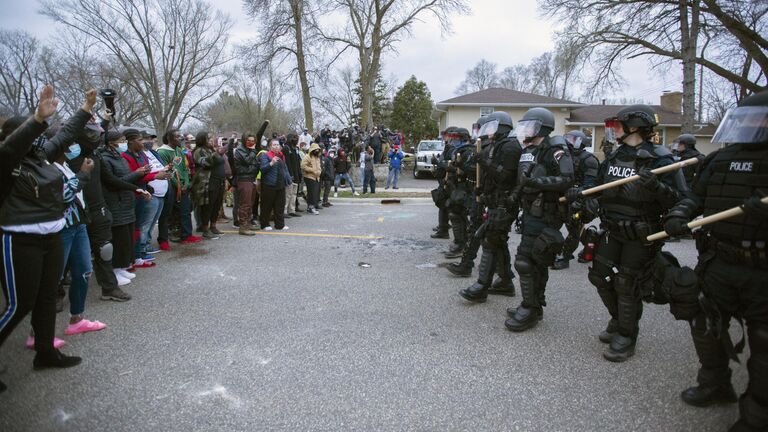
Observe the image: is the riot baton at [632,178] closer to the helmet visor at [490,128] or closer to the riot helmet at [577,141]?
the helmet visor at [490,128]

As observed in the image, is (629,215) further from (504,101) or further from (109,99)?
(504,101)

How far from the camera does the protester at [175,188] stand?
6.86 meters

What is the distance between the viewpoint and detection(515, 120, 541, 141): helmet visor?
164 inches

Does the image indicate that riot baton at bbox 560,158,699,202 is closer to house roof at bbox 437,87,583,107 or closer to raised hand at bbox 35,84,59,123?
raised hand at bbox 35,84,59,123

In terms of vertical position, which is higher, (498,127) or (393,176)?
(498,127)

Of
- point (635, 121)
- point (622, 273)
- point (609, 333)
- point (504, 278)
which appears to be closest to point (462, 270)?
point (504, 278)

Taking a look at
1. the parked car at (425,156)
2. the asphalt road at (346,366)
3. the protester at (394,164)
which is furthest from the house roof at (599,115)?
the asphalt road at (346,366)

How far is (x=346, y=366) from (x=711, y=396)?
2395 millimetres

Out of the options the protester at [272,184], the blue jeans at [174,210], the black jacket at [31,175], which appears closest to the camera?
the black jacket at [31,175]

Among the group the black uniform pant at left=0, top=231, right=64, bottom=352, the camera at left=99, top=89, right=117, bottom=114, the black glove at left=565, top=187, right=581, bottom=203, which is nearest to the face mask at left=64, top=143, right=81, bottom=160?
the camera at left=99, top=89, right=117, bottom=114

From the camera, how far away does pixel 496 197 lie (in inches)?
183

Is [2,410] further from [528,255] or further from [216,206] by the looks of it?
[216,206]

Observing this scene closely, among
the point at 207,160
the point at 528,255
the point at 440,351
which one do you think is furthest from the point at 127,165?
the point at 528,255

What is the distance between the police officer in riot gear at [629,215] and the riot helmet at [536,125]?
0.66m
